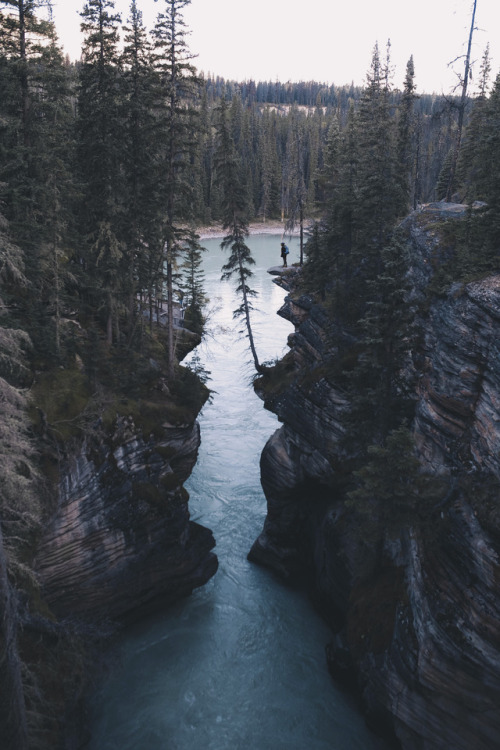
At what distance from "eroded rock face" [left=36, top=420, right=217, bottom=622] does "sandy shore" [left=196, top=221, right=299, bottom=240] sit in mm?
82710

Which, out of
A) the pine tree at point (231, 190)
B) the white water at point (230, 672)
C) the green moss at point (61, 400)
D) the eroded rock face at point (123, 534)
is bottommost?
the white water at point (230, 672)

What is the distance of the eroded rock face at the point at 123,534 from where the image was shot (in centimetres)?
1650

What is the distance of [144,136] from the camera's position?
22.1 m

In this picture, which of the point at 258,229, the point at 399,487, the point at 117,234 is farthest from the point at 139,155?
the point at 258,229

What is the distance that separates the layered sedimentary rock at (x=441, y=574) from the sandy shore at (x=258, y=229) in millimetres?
83934

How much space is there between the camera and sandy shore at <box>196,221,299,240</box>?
3893 inches

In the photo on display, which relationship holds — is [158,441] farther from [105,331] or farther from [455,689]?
[455,689]

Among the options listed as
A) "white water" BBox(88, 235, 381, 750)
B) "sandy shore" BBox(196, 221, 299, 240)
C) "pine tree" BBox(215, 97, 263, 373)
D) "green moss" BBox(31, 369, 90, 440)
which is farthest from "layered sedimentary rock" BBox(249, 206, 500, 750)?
"sandy shore" BBox(196, 221, 299, 240)

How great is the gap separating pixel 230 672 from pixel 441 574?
979 cm

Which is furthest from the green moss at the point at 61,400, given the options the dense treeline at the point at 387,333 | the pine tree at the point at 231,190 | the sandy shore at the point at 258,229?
the sandy shore at the point at 258,229

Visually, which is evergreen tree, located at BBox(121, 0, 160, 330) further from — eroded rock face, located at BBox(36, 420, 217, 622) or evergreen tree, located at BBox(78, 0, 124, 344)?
eroded rock face, located at BBox(36, 420, 217, 622)

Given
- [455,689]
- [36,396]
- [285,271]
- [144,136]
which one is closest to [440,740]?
[455,689]

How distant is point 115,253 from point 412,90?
3818 cm

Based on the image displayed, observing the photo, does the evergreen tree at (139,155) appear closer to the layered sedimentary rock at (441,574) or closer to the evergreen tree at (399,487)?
the layered sedimentary rock at (441,574)
